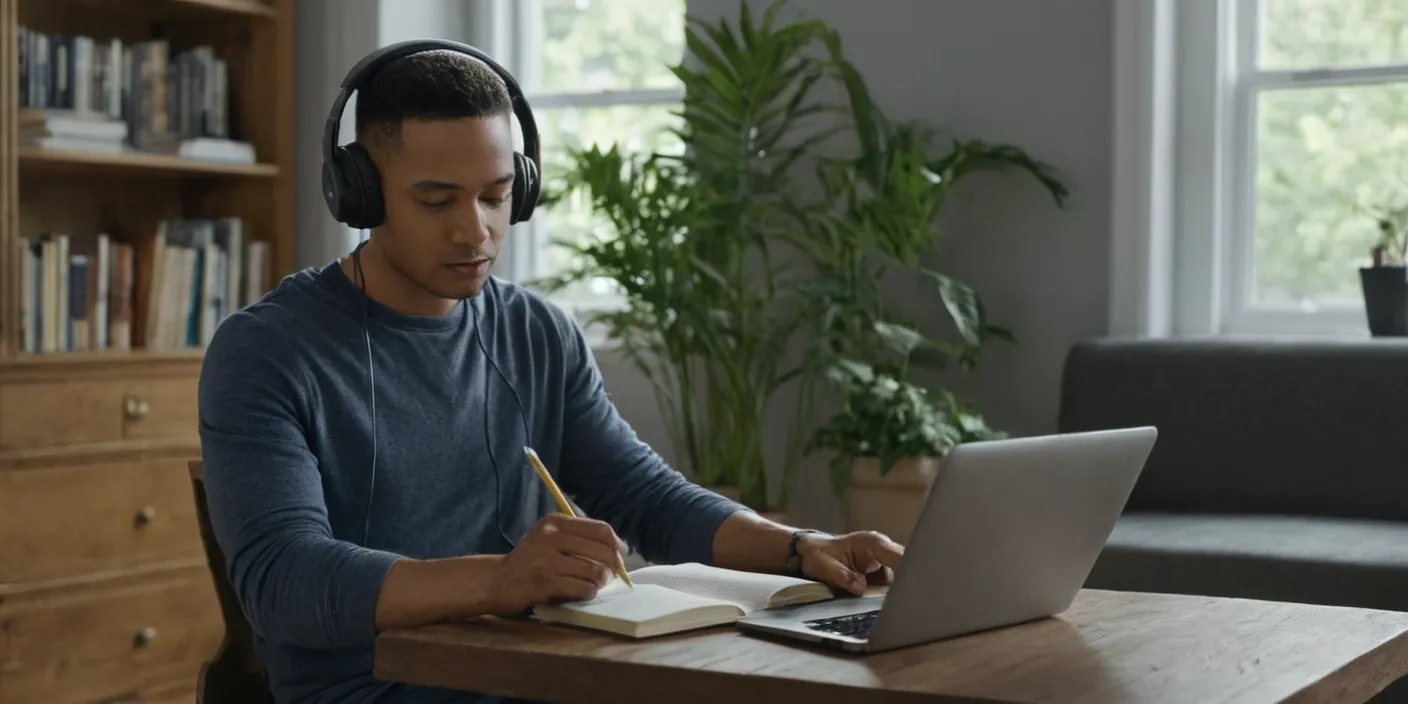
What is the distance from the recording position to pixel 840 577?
152 cm

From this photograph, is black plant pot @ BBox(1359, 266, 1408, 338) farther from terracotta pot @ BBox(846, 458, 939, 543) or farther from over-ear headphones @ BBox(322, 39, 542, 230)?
over-ear headphones @ BBox(322, 39, 542, 230)

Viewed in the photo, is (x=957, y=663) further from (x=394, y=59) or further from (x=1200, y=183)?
(x=1200, y=183)

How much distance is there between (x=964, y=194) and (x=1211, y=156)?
1.81 feet

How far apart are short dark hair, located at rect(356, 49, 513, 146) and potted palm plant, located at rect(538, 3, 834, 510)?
1.78m

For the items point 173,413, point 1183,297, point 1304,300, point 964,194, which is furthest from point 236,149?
point 1304,300

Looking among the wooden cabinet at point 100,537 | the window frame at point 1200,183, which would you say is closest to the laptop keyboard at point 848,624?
the window frame at point 1200,183

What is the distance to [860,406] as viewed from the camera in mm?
3365

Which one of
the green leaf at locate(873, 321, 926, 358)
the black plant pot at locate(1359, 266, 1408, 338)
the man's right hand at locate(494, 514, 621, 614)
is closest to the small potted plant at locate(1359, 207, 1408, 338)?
the black plant pot at locate(1359, 266, 1408, 338)

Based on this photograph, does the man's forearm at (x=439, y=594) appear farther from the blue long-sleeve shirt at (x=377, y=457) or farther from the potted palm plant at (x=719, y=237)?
the potted palm plant at (x=719, y=237)

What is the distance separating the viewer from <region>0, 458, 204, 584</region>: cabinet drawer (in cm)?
333

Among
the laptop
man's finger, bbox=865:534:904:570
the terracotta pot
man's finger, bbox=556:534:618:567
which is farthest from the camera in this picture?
the terracotta pot

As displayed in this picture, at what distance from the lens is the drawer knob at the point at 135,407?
3.57 meters

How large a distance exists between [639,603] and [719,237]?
2338 millimetres

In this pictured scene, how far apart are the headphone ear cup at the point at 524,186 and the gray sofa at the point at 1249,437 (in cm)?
132
